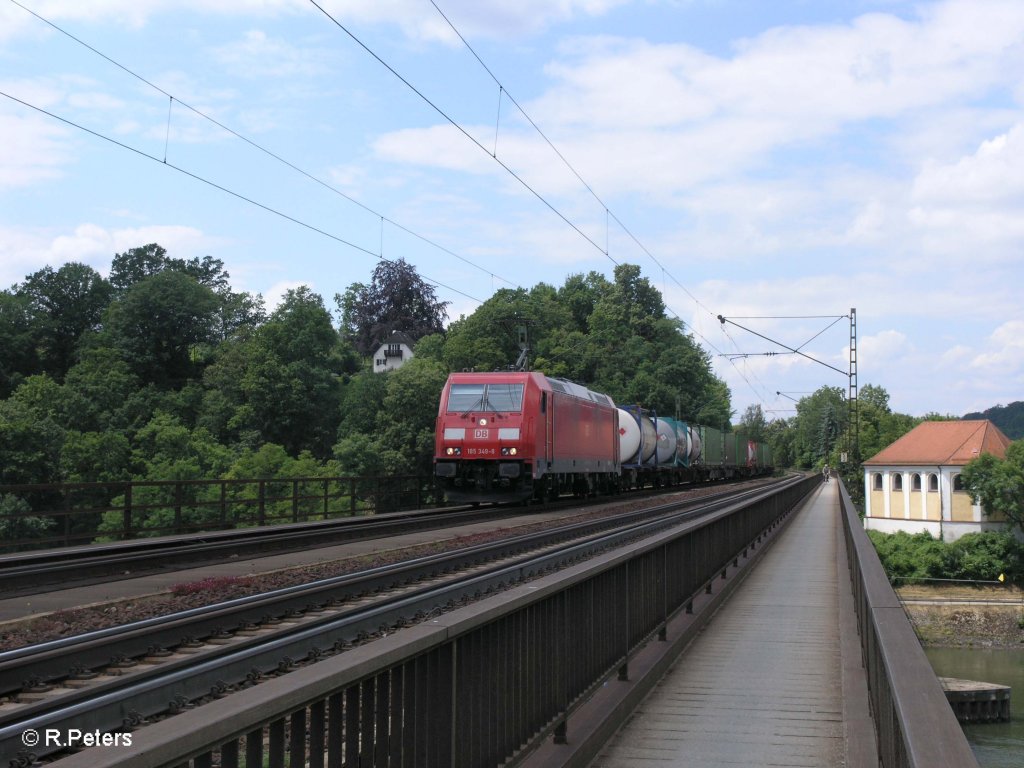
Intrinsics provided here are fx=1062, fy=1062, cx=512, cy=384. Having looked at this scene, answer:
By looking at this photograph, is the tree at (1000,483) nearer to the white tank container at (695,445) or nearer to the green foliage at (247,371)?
the green foliage at (247,371)

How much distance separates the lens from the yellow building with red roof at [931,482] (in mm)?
81688

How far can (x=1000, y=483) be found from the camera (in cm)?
7562

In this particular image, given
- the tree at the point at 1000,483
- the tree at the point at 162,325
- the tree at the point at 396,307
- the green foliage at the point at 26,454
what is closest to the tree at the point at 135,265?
the tree at the point at 162,325

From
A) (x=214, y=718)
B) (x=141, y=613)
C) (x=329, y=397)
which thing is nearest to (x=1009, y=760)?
(x=141, y=613)

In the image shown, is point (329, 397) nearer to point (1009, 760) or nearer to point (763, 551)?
point (1009, 760)

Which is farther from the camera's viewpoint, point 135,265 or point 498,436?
point 135,265

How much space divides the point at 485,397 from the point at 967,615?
47.3 metres

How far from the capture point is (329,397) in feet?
278

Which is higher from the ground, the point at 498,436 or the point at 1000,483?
the point at 498,436

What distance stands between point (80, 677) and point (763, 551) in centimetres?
1392

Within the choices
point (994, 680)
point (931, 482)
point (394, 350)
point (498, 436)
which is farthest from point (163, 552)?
point (394, 350)

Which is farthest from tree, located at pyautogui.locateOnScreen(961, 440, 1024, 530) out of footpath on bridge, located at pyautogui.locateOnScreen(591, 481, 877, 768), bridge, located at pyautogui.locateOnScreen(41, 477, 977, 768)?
bridge, located at pyautogui.locateOnScreen(41, 477, 977, 768)

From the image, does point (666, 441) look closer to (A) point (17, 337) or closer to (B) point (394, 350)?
(A) point (17, 337)

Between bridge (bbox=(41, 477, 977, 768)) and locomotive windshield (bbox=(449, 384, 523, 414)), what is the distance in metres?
16.7
